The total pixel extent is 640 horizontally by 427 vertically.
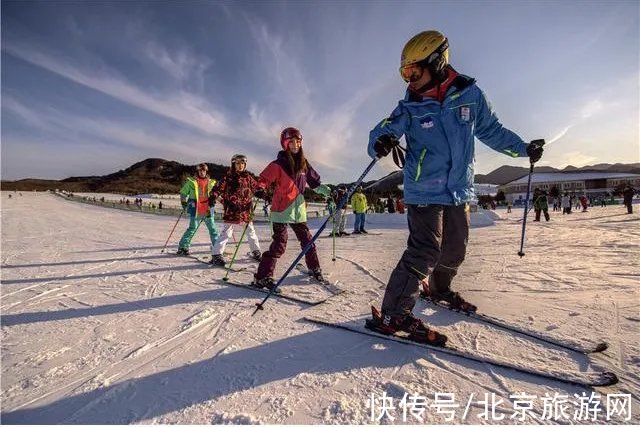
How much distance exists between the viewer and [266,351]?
2559 mm

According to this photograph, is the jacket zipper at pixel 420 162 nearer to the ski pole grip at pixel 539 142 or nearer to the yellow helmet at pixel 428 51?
the yellow helmet at pixel 428 51

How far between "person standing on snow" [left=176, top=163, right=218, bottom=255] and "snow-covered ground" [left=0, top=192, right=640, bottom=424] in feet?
7.65

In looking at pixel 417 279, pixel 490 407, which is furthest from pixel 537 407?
pixel 417 279

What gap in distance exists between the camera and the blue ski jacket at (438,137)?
275 centimetres

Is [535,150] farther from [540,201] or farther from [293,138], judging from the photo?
[540,201]

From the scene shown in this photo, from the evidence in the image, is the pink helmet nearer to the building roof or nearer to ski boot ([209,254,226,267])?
ski boot ([209,254,226,267])

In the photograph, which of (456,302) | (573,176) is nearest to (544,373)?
(456,302)

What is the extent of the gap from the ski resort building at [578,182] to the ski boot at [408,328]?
Answer: 273 ft

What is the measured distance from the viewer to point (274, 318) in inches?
130

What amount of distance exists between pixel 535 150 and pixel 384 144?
54.1 inches

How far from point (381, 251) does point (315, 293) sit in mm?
3976

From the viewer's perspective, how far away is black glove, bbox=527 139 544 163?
296 cm

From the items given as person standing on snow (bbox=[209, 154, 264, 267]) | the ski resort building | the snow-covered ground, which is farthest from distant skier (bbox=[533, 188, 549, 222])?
the ski resort building

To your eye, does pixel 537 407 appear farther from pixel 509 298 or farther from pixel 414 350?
pixel 509 298
